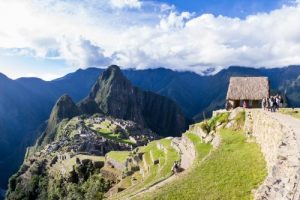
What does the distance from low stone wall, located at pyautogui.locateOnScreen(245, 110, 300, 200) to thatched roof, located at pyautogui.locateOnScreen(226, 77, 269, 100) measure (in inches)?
800

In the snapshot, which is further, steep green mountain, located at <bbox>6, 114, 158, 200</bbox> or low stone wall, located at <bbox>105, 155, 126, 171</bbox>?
low stone wall, located at <bbox>105, 155, 126, 171</bbox>

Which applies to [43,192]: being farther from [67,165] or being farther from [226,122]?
[226,122]

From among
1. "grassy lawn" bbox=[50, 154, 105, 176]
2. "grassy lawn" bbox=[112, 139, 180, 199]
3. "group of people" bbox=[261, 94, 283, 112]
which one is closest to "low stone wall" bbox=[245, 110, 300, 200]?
"group of people" bbox=[261, 94, 283, 112]

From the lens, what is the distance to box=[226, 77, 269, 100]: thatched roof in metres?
55.4

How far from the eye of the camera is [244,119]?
45.4 m

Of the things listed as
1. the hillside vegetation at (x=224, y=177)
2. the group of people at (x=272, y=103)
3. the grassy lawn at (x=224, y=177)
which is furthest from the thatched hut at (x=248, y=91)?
the grassy lawn at (x=224, y=177)

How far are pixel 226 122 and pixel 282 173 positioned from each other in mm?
28329

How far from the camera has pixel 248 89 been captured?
56.1 meters

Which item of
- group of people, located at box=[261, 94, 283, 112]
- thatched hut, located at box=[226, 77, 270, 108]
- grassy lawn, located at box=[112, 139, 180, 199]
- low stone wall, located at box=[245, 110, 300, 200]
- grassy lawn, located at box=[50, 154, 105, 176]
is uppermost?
thatched hut, located at box=[226, 77, 270, 108]

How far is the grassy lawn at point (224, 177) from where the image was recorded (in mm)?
28781

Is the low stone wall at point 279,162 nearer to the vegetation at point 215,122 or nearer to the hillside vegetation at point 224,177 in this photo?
the hillside vegetation at point 224,177

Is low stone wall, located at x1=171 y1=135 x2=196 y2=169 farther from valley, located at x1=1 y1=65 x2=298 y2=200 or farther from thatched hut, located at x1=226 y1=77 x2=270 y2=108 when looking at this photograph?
thatched hut, located at x1=226 y1=77 x2=270 y2=108

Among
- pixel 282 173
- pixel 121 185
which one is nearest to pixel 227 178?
pixel 282 173

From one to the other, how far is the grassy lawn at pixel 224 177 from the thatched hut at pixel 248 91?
18090 mm
